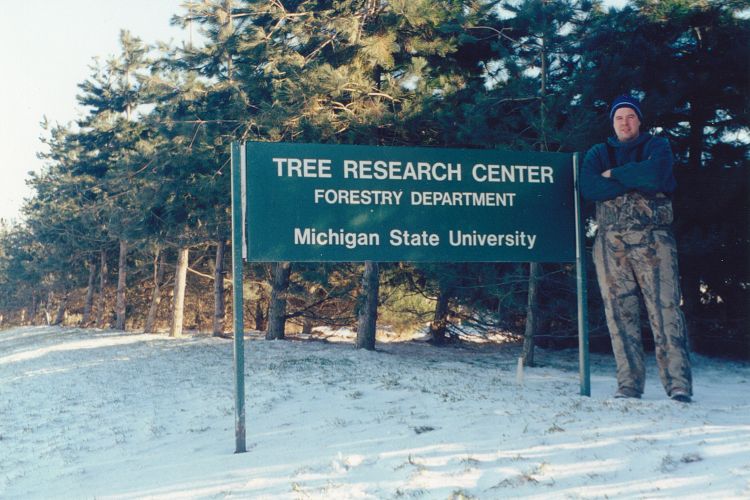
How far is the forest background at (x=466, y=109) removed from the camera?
10.6m

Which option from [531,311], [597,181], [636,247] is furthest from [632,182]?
[531,311]

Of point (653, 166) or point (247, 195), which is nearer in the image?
point (247, 195)

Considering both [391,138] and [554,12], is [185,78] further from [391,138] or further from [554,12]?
[554,12]

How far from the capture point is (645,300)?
6.23 m

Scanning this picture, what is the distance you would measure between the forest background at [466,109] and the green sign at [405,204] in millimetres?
3734

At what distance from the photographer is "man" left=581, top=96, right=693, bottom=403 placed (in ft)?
19.9

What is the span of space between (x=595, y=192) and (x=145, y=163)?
15.5 metres

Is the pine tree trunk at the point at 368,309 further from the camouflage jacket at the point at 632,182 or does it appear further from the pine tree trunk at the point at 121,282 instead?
the pine tree trunk at the point at 121,282

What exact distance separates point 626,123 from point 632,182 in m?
0.68

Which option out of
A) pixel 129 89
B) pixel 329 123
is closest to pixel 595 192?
pixel 329 123

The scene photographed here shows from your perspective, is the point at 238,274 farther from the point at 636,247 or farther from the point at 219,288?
the point at 219,288

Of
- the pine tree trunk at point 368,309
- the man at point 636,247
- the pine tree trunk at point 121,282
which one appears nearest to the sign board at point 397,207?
the man at point 636,247

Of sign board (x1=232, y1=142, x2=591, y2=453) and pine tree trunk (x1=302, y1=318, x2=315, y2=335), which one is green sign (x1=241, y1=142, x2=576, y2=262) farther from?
pine tree trunk (x1=302, y1=318, x2=315, y2=335)

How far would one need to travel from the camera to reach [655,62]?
10758 mm
